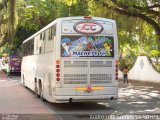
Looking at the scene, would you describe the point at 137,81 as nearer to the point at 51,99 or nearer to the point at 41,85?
the point at 41,85

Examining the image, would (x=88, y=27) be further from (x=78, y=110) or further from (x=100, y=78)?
(x=78, y=110)

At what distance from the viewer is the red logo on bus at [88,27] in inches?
623

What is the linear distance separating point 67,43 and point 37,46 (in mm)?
5384

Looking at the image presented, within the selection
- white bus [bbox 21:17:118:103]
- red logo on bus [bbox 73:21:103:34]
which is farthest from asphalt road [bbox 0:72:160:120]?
red logo on bus [bbox 73:21:103:34]

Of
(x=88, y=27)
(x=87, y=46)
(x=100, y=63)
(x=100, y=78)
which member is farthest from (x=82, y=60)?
(x=88, y=27)

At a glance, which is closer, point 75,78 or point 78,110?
point 75,78

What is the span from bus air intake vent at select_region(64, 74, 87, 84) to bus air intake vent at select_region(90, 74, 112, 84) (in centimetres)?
27

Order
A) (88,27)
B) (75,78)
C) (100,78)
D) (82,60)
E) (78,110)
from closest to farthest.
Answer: (75,78) < (82,60) < (100,78) < (78,110) < (88,27)

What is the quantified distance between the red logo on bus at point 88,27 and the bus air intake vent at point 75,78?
164 cm

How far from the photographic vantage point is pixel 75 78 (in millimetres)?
15414

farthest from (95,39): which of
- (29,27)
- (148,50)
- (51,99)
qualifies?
(29,27)

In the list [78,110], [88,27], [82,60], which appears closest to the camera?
[82,60]

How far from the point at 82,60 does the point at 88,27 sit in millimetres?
1290

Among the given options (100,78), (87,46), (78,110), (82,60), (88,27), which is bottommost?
(78,110)
